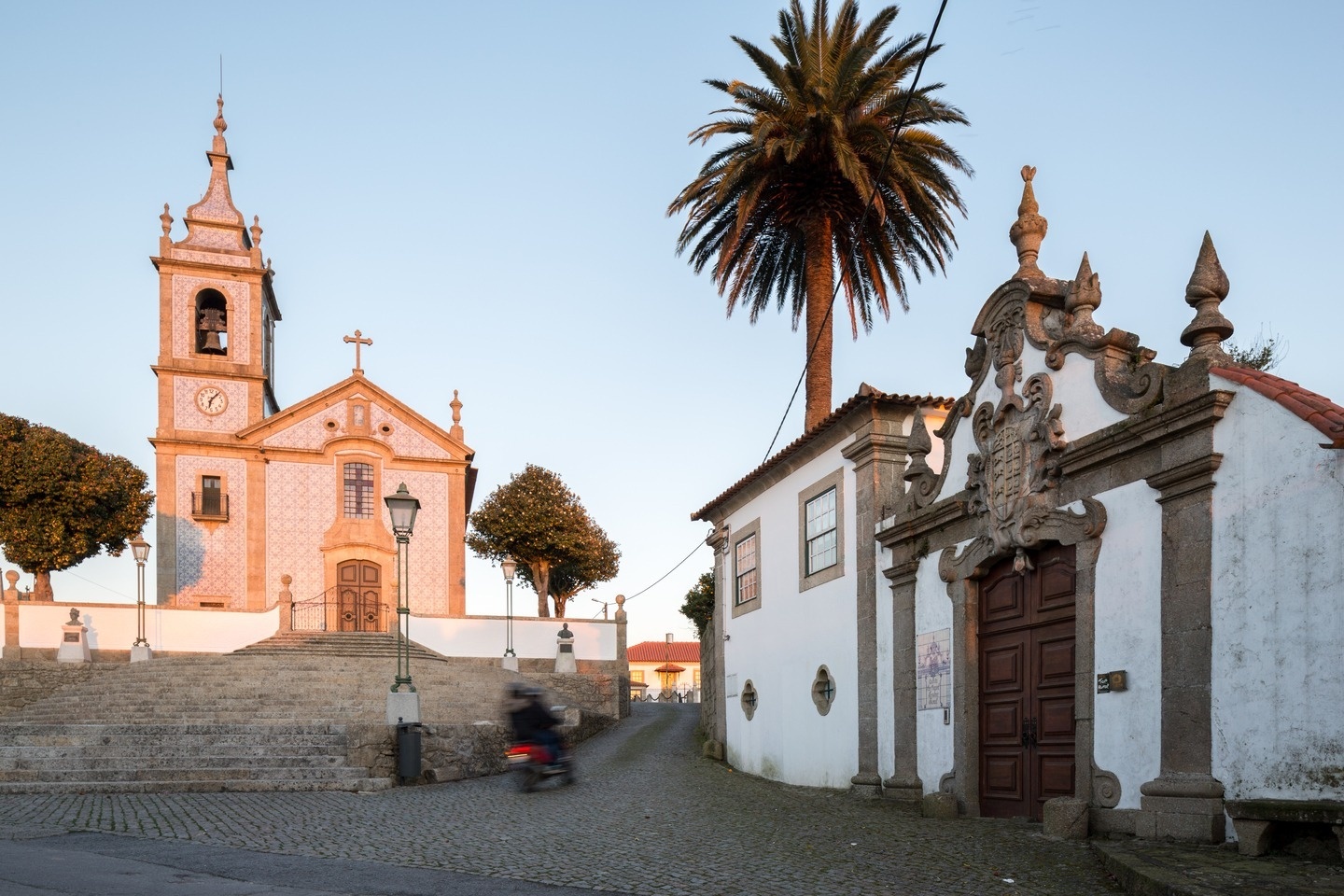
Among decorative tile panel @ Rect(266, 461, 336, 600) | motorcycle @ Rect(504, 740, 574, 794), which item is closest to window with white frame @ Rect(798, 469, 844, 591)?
motorcycle @ Rect(504, 740, 574, 794)

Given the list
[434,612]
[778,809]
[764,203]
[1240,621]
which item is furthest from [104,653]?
[1240,621]

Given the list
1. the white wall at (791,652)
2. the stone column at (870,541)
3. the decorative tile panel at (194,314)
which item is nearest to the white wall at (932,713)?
the stone column at (870,541)

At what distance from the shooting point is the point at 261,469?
110 feet

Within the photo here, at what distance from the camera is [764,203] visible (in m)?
19.7

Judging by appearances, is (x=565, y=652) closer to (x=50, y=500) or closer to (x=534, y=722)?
(x=50, y=500)

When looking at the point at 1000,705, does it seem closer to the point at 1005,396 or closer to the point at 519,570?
the point at 1005,396

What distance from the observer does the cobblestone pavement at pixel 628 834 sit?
7324 mm

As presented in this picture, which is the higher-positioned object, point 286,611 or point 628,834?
point 286,611

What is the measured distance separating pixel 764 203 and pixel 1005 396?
390 inches

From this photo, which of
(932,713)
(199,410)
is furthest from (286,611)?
(932,713)

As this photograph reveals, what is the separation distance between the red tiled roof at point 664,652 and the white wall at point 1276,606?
243 ft

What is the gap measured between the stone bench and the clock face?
32336 millimetres

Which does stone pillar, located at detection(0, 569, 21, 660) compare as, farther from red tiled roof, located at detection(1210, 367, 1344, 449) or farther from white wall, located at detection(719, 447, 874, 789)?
red tiled roof, located at detection(1210, 367, 1344, 449)

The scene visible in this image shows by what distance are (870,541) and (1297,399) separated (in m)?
6.74
